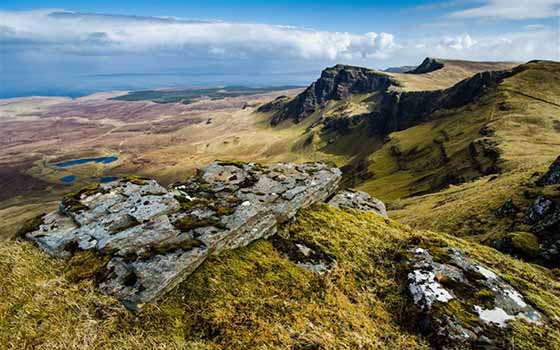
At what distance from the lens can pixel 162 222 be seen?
1459 centimetres

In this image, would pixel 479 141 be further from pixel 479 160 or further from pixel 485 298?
pixel 485 298

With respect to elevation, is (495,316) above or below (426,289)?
below

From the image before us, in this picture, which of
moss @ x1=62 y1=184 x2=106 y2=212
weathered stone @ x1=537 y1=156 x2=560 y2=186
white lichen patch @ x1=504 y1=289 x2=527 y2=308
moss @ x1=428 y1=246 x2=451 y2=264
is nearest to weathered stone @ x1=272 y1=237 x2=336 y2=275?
moss @ x1=428 y1=246 x2=451 y2=264

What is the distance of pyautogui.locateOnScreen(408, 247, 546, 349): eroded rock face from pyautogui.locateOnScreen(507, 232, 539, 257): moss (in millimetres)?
15288

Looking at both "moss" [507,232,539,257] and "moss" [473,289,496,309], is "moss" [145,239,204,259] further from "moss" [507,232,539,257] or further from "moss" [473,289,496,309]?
"moss" [507,232,539,257]

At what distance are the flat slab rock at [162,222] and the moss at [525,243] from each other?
61.7ft

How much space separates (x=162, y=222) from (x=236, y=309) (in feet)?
20.7

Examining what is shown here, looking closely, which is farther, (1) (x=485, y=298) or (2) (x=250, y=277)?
(1) (x=485, y=298)

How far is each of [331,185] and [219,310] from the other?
54.3ft

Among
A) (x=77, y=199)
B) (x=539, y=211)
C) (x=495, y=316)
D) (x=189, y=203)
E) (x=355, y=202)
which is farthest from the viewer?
(x=539, y=211)

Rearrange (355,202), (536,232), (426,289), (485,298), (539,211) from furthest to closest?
(539,211) → (536,232) → (355,202) → (426,289) → (485,298)

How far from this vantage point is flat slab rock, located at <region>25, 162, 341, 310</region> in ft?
37.4

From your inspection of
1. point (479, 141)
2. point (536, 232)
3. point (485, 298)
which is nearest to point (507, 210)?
point (536, 232)

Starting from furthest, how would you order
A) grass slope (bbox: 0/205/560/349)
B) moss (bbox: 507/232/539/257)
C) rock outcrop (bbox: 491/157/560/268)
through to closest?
moss (bbox: 507/232/539/257) < rock outcrop (bbox: 491/157/560/268) < grass slope (bbox: 0/205/560/349)
